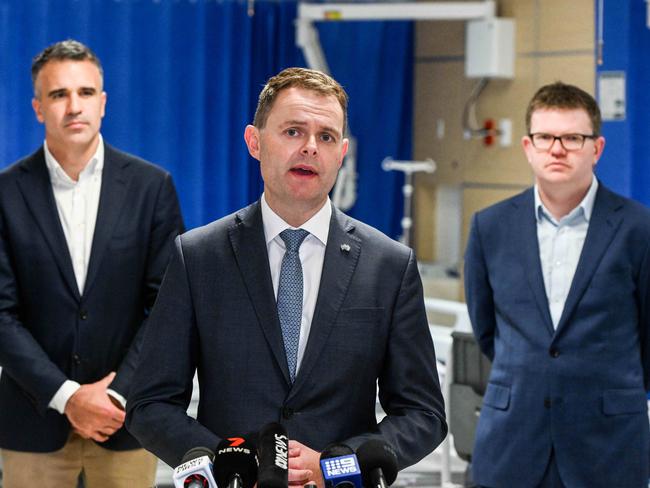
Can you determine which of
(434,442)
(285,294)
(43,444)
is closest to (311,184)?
(285,294)

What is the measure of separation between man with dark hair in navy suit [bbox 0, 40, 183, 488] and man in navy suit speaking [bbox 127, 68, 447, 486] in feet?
3.01

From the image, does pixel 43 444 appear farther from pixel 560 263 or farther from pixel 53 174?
pixel 560 263

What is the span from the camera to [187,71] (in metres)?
6.37

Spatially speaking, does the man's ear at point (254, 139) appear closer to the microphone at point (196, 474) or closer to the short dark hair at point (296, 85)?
the short dark hair at point (296, 85)

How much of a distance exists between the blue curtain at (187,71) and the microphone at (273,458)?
15.1ft

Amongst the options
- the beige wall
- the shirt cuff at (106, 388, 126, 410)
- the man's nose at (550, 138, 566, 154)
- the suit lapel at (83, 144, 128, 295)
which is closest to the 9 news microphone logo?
the shirt cuff at (106, 388, 126, 410)

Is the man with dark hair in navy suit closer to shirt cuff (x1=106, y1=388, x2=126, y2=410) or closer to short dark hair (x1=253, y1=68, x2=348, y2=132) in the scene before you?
shirt cuff (x1=106, y1=388, x2=126, y2=410)

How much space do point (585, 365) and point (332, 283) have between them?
1.16 meters

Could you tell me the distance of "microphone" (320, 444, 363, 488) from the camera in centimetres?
155

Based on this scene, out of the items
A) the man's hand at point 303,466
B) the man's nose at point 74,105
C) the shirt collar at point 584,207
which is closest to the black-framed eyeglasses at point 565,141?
the shirt collar at point 584,207

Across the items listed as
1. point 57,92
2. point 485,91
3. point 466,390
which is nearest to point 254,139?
point 57,92

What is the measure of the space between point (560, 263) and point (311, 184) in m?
1.25

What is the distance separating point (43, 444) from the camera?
2.93 metres

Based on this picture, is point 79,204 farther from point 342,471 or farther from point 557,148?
point 342,471
